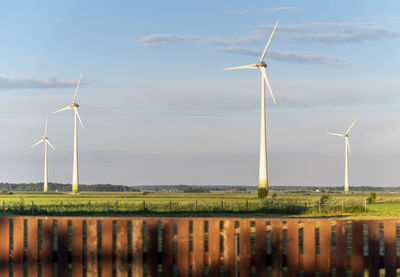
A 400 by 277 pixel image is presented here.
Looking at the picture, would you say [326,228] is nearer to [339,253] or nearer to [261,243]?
[339,253]

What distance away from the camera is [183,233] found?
8891 millimetres

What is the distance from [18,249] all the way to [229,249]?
9.93 ft

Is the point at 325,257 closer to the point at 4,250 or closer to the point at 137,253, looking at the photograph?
the point at 137,253

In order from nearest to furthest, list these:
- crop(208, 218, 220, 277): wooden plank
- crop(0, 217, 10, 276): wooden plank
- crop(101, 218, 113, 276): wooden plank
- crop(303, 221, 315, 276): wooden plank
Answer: crop(208, 218, 220, 277): wooden plank < crop(303, 221, 315, 276): wooden plank < crop(101, 218, 113, 276): wooden plank < crop(0, 217, 10, 276): wooden plank

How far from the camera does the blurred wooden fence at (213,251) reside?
29.1 feet

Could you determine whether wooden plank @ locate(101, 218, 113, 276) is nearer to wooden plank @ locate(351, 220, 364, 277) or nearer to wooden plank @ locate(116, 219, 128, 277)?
wooden plank @ locate(116, 219, 128, 277)

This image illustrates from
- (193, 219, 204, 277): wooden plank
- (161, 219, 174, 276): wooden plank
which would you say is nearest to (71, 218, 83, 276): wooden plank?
(161, 219, 174, 276): wooden plank

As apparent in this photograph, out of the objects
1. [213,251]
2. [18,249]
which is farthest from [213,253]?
[18,249]

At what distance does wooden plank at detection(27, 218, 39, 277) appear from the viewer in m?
9.22

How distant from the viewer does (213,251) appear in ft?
29.0

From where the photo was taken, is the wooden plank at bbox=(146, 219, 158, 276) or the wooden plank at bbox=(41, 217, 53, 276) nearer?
the wooden plank at bbox=(146, 219, 158, 276)

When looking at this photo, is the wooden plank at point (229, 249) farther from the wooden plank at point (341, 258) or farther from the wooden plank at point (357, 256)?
the wooden plank at point (357, 256)

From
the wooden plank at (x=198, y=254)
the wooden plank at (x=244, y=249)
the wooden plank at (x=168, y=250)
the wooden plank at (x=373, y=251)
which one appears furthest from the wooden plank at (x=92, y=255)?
the wooden plank at (x=373, y=251)

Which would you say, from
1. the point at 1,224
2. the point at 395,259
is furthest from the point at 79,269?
the point at 395,259
